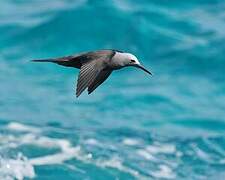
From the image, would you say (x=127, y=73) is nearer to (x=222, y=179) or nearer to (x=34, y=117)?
(x=34, y=117)

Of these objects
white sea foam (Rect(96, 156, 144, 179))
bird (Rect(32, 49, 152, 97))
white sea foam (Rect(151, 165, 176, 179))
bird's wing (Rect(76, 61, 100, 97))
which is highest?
white sea foam (Rect(151, 165, 176, 179))

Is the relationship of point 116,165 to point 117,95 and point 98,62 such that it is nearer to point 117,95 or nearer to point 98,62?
point 117,95

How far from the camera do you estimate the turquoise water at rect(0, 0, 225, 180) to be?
12.2 m

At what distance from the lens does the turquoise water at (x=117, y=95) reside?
40.0 ft

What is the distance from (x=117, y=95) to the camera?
14562mm

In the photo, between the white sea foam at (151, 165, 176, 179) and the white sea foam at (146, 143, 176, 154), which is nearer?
the white sea foam at (151, 165, 176, 179)

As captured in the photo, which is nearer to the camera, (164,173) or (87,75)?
(87,75)

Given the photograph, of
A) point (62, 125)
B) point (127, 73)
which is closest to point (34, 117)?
point (62, 125)

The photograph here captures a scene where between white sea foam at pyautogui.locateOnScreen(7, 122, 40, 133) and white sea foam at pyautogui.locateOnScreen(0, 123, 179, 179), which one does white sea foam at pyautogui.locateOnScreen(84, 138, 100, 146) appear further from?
white sea foam at pyautogui.locateOnScreen(7, 122, 40, 133)

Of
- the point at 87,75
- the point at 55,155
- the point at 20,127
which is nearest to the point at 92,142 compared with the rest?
the point at 55,155

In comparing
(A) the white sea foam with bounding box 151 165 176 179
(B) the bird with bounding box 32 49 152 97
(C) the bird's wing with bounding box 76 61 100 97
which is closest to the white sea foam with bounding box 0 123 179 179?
(A) the white sea foam with bounding box 151 165 176 179

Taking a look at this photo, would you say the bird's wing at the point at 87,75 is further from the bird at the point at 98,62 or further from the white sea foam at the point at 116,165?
the white sea foam at the point at 116,165

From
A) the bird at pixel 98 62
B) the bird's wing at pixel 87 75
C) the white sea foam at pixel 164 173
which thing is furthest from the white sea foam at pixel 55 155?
the bird's wing at pixel 87 75

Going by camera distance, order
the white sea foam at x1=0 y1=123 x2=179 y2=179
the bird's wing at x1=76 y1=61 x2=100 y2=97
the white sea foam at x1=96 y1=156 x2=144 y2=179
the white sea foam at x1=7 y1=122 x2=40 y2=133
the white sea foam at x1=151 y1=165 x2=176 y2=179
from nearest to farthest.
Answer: the bird's wing at x1=76 y1=61 x2=100 y2=97
the white sea foam at x1=0 y1=123 x2=179 y2=179
the white sea foam at x1=96 y1=156 x2=144 y2=179
the white sea foam at x1=151 y1=165 x2=176 y2=179
the white sea foam at x1=7 y1=122 x2=40 y2=133
